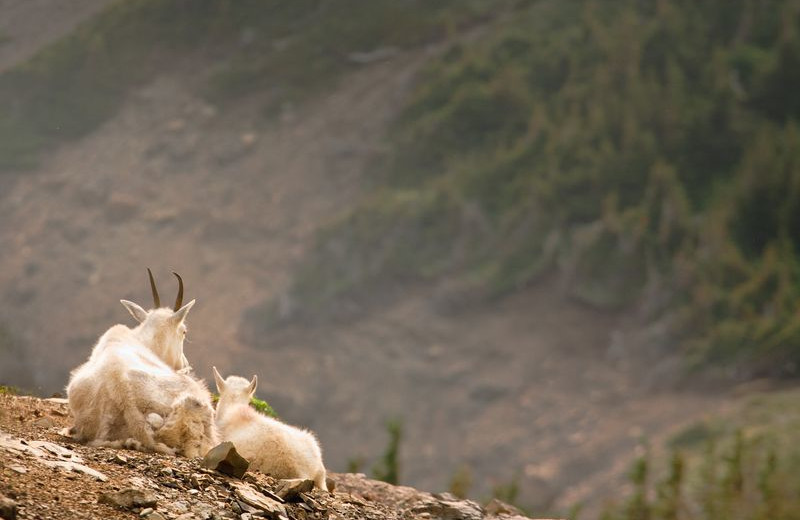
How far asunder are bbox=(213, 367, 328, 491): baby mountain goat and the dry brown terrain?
28.3 metres

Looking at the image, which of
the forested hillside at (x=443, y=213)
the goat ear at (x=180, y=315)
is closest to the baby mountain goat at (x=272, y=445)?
the goat ear at (x=180, y=315)

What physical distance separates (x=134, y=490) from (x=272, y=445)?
6.18 feet

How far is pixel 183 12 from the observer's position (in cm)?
6275

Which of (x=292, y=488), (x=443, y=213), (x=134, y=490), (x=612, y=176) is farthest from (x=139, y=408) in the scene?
(x=443, y=213)

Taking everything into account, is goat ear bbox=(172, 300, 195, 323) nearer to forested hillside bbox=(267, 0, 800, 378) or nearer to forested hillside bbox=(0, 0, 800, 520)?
forested hillside bbox=(0, 0, 800, 520)

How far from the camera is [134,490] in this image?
7105 mm

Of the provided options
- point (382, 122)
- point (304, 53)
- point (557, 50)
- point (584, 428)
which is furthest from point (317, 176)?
point (584, 428)

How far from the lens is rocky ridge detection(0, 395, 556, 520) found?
6867mm

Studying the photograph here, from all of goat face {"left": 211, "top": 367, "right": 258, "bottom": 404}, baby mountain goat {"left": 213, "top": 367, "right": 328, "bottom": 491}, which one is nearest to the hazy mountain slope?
goat face {"left": 211, "top": 367, "right": 258, "bottom": 404}

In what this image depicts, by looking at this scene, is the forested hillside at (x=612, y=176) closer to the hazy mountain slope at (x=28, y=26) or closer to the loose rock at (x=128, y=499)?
the hazy mountain slope at (x=28, y=26)

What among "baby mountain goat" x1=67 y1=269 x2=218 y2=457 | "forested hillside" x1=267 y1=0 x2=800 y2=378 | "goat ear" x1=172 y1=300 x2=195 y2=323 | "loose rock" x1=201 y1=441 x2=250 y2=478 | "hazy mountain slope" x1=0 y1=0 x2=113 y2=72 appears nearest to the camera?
"loose rock" x1=201 y1=441 x2=250 y2=478

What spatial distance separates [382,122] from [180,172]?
934 centimetres

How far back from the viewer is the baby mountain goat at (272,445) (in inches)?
349

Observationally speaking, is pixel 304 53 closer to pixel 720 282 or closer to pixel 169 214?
pixel 169 214
